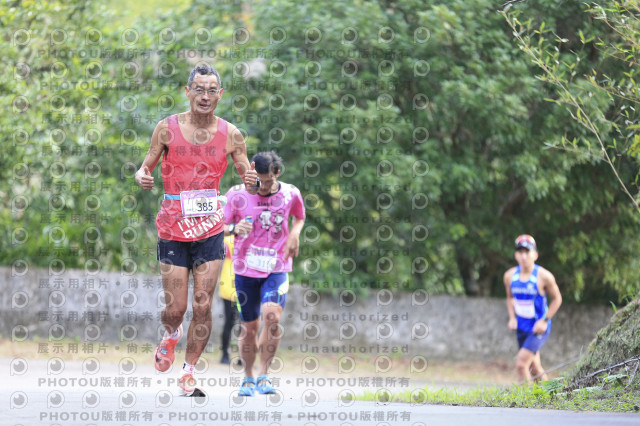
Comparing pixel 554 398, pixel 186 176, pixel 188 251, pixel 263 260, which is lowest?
pixel 554 398

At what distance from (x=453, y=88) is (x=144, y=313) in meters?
5.79

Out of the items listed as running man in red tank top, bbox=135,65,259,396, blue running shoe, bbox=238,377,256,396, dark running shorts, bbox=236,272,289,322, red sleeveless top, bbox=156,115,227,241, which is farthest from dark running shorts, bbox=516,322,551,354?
red sleeveless top, bbox=156,115,227,241

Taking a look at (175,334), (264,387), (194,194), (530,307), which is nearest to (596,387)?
(264,387)

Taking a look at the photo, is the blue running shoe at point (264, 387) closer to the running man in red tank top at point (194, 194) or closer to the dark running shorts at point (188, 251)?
the running man in red tank top at point (194, 194)

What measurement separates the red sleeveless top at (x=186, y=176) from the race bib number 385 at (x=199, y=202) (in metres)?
0.03

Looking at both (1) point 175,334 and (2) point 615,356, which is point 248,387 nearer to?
(1) point 175,334

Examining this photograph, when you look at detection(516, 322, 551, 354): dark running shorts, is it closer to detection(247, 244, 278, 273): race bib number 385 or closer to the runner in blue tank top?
the runner in blue tank top

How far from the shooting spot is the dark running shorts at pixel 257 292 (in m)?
9.12

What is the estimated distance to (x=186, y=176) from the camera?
25.8 ft

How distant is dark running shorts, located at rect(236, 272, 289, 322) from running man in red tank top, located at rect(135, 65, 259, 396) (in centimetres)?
105

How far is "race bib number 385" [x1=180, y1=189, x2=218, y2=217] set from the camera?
784 centimetres

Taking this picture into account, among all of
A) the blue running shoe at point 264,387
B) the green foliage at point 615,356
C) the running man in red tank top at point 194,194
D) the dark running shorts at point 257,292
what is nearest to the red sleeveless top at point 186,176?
the running man in red tank top at point 194,194

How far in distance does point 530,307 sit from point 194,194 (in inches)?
227

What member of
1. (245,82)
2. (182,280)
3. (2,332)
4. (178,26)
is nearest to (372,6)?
(245,82)
